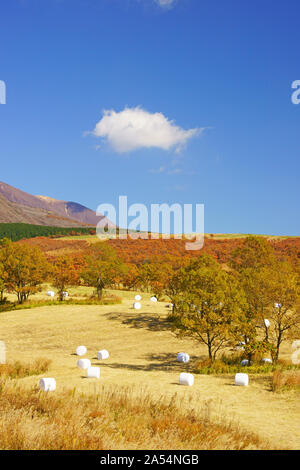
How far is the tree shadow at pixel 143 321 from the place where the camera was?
116 feet

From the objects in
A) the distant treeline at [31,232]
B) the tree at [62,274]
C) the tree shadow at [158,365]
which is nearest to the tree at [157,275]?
the tree at [62,274]

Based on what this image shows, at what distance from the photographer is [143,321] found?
37.5 m

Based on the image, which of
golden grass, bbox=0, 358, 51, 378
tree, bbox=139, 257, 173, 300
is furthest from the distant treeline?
golden grass, bbox=0, 358, 51, 378

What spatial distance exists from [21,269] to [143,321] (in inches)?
726

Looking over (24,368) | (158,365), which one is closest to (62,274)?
(158,365)

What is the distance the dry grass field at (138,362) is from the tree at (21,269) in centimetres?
522

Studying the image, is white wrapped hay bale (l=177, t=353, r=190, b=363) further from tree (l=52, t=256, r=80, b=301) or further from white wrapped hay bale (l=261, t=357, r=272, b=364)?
tree (l=52, t=256, r=80, b=301)

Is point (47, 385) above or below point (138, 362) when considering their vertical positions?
above

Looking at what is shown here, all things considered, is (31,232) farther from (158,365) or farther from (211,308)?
(211,308)

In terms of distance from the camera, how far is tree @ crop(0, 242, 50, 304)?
46.2 meters

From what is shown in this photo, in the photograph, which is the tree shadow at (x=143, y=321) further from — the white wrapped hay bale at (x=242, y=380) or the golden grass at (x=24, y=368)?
the white wrapped hay bale at (x=242, y=380)
